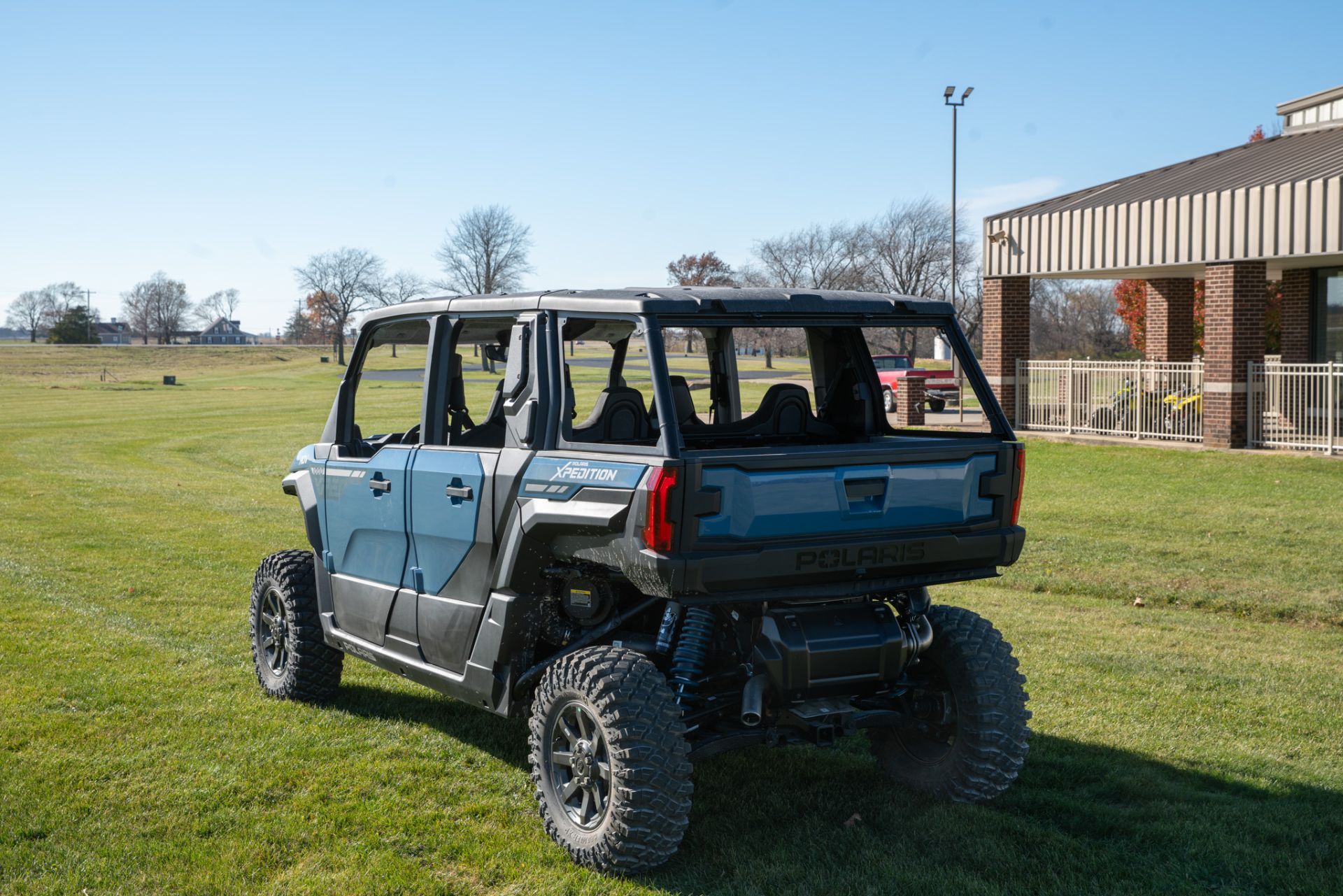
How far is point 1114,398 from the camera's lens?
2466 cm

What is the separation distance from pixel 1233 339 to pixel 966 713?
1879 centimetres

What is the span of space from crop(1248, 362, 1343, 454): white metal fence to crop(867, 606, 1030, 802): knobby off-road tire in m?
17.6

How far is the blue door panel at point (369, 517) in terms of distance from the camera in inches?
227

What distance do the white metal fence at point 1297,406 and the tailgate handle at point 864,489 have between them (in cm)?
1839

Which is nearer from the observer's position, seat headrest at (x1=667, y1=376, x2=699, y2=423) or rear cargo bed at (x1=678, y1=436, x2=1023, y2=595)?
rear cargo bed at (x1=678, y1=436, x2=1023, y2=595)

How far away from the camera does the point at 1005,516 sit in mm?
5211

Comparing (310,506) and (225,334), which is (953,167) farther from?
(225,334)

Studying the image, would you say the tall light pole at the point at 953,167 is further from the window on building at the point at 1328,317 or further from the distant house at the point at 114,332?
the distant house at the point at 114,332

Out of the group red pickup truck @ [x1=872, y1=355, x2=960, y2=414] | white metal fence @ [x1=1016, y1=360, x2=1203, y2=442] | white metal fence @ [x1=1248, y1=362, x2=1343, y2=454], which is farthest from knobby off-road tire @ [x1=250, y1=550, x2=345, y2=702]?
red pickup truck @ [x1=872, y1=355, x2=960, y2=414]

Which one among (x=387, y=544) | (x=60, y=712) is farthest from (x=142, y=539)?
(x=387, y=544)

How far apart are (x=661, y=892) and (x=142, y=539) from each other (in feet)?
33.9

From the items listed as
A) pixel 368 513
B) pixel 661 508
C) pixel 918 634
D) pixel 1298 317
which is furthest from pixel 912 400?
pixel 661 508

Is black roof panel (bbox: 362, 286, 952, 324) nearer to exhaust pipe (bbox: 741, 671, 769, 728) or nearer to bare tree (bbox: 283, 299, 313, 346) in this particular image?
exhaust pipe (bbox: 741, 671, 769, 728)

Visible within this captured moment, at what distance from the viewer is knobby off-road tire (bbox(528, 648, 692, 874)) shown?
178 inches
